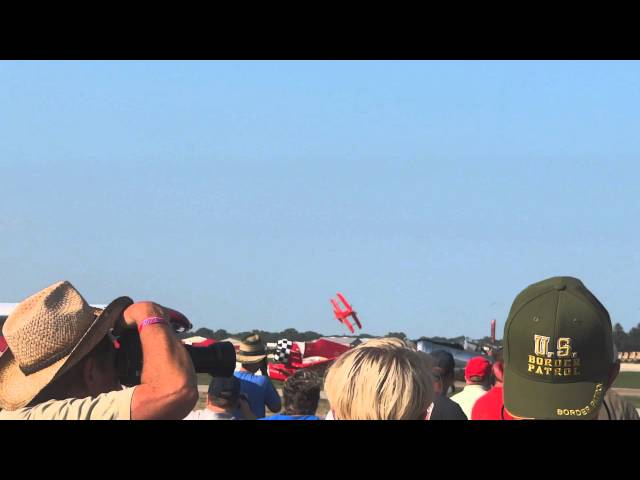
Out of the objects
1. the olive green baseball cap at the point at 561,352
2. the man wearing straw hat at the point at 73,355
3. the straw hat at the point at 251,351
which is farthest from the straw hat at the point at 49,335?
the straw hat at the point at 251,351

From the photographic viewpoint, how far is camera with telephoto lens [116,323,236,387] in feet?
10.7

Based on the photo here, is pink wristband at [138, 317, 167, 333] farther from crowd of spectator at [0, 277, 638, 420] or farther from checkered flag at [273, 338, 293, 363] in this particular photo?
checkered flag at [273, 338, 293, 363]

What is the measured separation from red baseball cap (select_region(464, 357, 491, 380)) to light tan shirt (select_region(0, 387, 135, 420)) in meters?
5.16

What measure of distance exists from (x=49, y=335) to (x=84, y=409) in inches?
13.1

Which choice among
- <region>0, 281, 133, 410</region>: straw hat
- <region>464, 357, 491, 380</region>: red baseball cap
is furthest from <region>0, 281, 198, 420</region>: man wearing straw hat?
<region>464, 357, 491, 380</region>: red baseball cap

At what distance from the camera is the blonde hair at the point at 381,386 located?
3.02 metres

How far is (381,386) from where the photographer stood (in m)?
3.03

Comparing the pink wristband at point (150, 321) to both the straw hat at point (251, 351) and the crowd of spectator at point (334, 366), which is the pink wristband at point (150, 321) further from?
the straw hat at point (251, 351)

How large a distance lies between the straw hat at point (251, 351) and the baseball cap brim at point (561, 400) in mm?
6212
